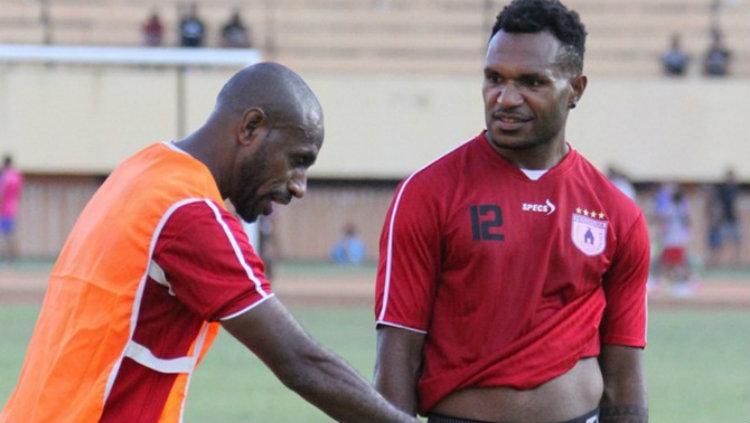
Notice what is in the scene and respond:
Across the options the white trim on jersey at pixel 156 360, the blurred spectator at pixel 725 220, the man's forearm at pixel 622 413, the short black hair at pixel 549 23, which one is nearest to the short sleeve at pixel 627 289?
the man's forearm at pixel 622 413

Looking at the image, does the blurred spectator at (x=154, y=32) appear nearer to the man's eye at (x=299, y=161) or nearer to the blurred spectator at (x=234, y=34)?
the blurred spectator at (x=234, y=34)

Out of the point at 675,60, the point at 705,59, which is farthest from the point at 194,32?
the point at 705,59

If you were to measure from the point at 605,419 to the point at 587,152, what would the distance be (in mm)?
28030

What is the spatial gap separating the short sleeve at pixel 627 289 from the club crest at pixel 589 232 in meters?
0.08

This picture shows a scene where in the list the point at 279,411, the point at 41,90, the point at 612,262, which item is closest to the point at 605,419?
the point at 612,262

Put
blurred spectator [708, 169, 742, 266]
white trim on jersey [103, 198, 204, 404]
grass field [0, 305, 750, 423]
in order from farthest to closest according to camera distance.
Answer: blurred spectator [708, 169, 742, 266]
grass field [0, 305, 750, 423]
white trim on jersey [103, 198, 204, 404]

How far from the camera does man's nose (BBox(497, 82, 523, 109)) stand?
4.68m

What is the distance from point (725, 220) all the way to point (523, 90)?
28.8 meters

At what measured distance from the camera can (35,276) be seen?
26484 millimetres

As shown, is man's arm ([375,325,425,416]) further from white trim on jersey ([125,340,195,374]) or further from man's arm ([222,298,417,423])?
white trim on jersey ([125,340,195,374])

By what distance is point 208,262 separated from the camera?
12.3 ft

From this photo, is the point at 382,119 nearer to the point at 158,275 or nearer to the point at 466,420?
the point at 466,420

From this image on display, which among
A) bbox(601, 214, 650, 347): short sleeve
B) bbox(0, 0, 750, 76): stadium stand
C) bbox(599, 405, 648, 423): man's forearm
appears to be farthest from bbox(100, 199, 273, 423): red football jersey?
bbox(0, 0, 750, 76): stadium stand

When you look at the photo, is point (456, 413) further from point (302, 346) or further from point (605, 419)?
point (302, 346)
